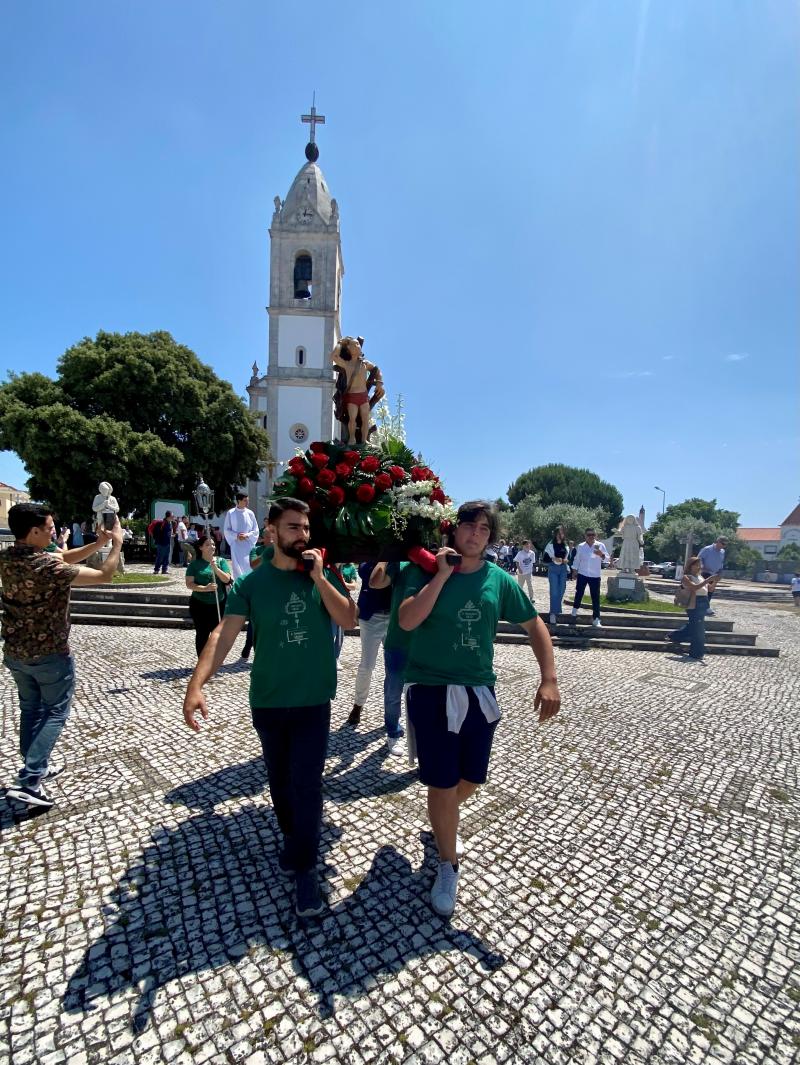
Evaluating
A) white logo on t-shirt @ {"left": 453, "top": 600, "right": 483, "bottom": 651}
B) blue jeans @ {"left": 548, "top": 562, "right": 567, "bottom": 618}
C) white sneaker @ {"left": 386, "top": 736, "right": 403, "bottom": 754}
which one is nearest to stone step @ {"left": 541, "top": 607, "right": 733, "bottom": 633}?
blue jeans @ {"left": 548, "top": 562, "right": 567, "bottom": 618}

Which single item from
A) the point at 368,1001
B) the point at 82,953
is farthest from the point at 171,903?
the point at 368,1001

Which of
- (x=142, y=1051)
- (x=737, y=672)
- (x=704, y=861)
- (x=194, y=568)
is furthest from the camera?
(x=737, y=672)

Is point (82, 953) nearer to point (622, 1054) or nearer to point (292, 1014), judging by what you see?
point (292, 1014)

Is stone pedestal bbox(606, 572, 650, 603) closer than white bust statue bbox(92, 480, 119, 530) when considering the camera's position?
No

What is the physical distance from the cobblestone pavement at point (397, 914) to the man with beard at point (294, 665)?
440 mm

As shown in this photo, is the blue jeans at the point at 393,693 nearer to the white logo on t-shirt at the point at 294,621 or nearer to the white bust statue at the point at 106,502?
the white logo on t-shirt at the point at 294,621

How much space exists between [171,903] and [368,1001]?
3.59ft

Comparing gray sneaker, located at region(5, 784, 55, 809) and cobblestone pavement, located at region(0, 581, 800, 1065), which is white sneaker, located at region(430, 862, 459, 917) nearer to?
cobblestone pavement, located at region(0, 581, 800, 1065)

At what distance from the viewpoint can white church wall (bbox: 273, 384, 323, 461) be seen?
3288cm

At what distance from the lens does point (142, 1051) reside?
67.9 inches

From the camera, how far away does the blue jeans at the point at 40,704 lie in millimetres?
3090

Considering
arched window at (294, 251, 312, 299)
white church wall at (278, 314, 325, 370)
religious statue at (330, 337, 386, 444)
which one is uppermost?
arched window at (294, 251, 312, 299)

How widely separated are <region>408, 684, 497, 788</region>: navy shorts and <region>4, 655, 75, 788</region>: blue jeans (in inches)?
88.3

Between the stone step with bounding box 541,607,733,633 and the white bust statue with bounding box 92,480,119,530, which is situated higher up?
the white bust statue with bounding box 92,480,119,530
